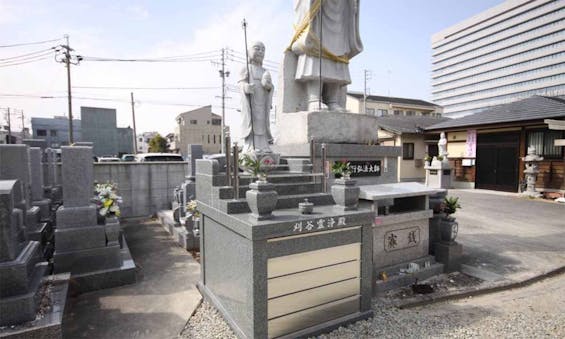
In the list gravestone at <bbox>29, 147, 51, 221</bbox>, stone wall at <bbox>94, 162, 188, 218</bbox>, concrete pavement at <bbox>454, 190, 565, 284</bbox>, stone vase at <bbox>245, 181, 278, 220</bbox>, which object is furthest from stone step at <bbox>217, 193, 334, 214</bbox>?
stone wall at <bbox>94, 162, 188, 218</bbox>

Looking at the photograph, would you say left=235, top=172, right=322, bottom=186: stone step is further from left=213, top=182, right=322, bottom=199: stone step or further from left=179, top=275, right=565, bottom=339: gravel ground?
left=179, top=275, right=565, bottom=339: gravel ground

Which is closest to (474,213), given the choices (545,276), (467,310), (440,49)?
(545,276)

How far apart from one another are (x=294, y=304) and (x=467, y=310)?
2.69m

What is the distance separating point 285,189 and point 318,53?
4.01 m

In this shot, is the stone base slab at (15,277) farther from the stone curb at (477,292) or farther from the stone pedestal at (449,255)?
the stone pedestal at (449,255)

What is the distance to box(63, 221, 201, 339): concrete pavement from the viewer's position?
3832 mm

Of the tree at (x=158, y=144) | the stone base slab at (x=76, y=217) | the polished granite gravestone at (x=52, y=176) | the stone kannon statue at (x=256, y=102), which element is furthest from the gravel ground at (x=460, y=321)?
the tree at (x=158, y=144)

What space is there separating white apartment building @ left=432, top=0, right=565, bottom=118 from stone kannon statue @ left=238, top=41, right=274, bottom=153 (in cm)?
5704

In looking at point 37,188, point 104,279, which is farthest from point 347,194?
point 37,188

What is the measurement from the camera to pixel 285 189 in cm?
475

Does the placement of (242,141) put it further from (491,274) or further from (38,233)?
(491,274)

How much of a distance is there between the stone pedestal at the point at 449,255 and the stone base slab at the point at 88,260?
5862 millimetres

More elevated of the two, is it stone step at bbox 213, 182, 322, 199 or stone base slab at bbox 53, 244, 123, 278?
stone step at bbox 213, 182, 322, 199

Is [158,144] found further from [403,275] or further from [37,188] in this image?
[403,275]
